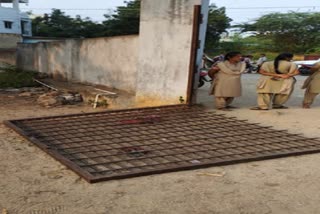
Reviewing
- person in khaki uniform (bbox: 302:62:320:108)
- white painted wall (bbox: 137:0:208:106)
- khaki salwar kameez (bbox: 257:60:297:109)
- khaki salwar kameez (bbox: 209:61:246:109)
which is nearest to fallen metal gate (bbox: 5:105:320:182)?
khaki salwar kameez (bbox: 209:61:246:109)

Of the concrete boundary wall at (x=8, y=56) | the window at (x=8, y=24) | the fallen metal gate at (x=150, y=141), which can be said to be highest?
the fallen metal gate at (x=150, y=141)

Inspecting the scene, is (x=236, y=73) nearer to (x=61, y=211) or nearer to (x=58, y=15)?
(x=61, y=211)

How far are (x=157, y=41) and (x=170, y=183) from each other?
4316 millimetres

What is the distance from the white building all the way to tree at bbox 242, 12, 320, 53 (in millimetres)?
20346

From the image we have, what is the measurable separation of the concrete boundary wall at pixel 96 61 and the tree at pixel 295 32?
23.2 meters

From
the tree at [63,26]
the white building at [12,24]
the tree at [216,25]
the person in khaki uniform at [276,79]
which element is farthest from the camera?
the tree at [63,26]

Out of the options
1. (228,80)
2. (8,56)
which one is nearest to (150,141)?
(228,80)

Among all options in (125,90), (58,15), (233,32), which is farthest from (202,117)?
(58,15)

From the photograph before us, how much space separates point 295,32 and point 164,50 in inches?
1108

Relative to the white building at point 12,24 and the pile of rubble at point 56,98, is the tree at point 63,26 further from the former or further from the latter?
the pile of rubble at point 56,98

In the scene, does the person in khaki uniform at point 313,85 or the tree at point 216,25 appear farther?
the tree at point 216,25

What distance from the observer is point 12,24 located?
3491 cm

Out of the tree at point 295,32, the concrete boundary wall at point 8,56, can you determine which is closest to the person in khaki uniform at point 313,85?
the concrete boundary wall at point 8,56

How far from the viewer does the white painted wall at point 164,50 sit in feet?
23.8
